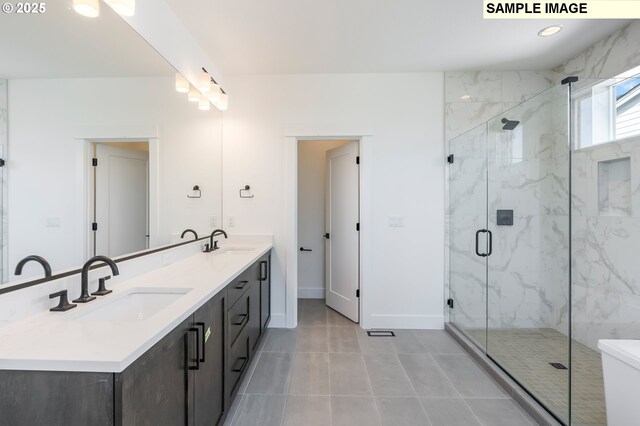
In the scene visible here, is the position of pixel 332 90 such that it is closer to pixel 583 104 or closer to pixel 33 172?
pixel 583 104

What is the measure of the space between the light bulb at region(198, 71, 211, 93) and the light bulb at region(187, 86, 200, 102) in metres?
0.07

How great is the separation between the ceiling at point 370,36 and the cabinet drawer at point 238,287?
1955 millimetres

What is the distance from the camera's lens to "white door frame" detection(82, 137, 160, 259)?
1.36 meters

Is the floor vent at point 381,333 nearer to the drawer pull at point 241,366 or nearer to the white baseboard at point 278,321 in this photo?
the white baseboard at point 278,321

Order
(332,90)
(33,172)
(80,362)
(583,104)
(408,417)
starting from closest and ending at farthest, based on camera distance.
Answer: (80,362), (33,172), (408,417), (583,104), (332,90)

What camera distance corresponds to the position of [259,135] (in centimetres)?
297

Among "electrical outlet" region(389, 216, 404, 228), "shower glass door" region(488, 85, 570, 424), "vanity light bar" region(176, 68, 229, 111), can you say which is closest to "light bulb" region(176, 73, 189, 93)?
"vanity light bar" region(176, 68, 229, 111)

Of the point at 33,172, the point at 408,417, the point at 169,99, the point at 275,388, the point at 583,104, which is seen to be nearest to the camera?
the point at 33,172

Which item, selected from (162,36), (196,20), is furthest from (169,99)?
(196,20)

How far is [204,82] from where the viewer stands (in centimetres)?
235

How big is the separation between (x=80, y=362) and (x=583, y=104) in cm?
337

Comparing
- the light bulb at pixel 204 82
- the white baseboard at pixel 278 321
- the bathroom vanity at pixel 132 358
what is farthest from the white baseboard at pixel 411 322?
the light bulb at pixel 204 82

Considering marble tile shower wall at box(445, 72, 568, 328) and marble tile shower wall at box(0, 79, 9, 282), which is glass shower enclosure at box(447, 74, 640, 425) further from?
marble tile shower wall at box(0, 79, 9, 282)

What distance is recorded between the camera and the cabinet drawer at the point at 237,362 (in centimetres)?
162
